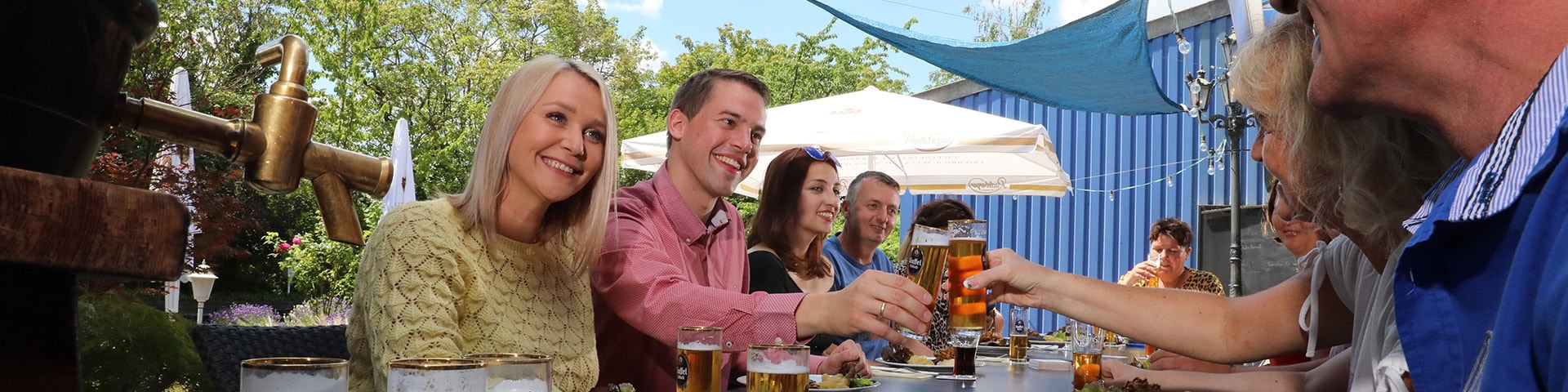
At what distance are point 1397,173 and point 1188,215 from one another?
388 inches

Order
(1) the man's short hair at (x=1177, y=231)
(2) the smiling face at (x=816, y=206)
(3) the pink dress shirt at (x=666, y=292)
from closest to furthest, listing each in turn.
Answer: (3) the pink dress shirt at (x=666, y=292) → (2) the smiling face at (x=816, y=206) → (1) the man's short hair at (x=1177, y=231)

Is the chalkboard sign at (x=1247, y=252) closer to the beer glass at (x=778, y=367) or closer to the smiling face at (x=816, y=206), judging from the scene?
the smiling face at (x=816, y=206)

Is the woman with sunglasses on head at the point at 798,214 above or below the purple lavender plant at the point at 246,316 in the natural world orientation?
above

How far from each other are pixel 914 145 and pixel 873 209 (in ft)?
5.46

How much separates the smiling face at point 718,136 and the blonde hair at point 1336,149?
5.01ft

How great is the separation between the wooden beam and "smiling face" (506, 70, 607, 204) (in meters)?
1.69

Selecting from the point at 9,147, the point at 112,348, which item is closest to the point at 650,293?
the point at 9,147

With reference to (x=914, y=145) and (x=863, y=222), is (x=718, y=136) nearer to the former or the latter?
(x=863, y=222)

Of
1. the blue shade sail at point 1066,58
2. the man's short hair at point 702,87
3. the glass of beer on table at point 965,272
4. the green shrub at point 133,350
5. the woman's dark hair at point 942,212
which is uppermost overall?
the blue shade sail at point 1066,58

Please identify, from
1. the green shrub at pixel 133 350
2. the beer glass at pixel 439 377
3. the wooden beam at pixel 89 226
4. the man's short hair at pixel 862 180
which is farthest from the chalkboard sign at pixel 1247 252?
the wooden beam at pixel 89 226

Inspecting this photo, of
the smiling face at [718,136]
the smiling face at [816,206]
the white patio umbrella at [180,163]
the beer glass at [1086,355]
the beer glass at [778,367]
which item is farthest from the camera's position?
A: the white patio umbrella at [180,163]

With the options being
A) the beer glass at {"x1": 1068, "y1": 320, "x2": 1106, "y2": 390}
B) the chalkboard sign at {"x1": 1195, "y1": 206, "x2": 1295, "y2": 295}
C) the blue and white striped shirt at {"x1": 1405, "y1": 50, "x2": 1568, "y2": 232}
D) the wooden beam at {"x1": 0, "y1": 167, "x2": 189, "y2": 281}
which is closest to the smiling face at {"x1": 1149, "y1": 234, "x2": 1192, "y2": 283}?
the chalkboard sign at {"x1": 1195, "y1": 206, "x2": 1295, "y2": 295}

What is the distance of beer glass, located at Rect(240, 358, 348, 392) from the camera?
3.17 feet

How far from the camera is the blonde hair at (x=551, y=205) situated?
7.82 feet
